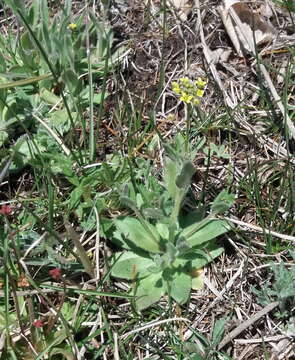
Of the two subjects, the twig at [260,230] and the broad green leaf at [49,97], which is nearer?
the twig at [260,230]

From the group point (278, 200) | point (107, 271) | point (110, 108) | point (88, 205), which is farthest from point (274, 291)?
point (110, 108)

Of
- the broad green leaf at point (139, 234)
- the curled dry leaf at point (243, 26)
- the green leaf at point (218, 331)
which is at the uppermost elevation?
the curled dry leaf at point (243, 26)

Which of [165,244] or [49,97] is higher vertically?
[49,97]

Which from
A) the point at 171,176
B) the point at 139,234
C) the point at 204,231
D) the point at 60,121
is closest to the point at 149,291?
the point at 139,234

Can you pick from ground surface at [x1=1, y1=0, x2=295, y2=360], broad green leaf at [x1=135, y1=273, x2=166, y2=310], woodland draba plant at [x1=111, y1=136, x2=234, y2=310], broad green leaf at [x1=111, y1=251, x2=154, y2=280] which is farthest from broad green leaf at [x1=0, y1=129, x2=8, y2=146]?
broad green leaf at [x1=135, y1=273, x2=166, y2=310]

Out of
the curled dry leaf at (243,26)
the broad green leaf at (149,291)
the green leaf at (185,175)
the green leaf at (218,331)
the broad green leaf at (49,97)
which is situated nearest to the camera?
the green leaf at (185,175)

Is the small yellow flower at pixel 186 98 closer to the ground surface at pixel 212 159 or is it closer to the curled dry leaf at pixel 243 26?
the ground surface at pixel 212 159

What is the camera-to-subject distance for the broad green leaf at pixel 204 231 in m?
2.36

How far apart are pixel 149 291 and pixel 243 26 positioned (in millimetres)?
1548

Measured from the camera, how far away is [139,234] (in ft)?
7.79

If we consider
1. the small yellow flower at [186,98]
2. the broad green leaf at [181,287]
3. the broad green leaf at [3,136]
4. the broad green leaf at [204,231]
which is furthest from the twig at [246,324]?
the broad green leaf at [3,136]

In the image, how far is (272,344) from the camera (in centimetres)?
220

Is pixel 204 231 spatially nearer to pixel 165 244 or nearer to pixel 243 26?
pixel 165 244

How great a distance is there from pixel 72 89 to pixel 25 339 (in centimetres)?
123
